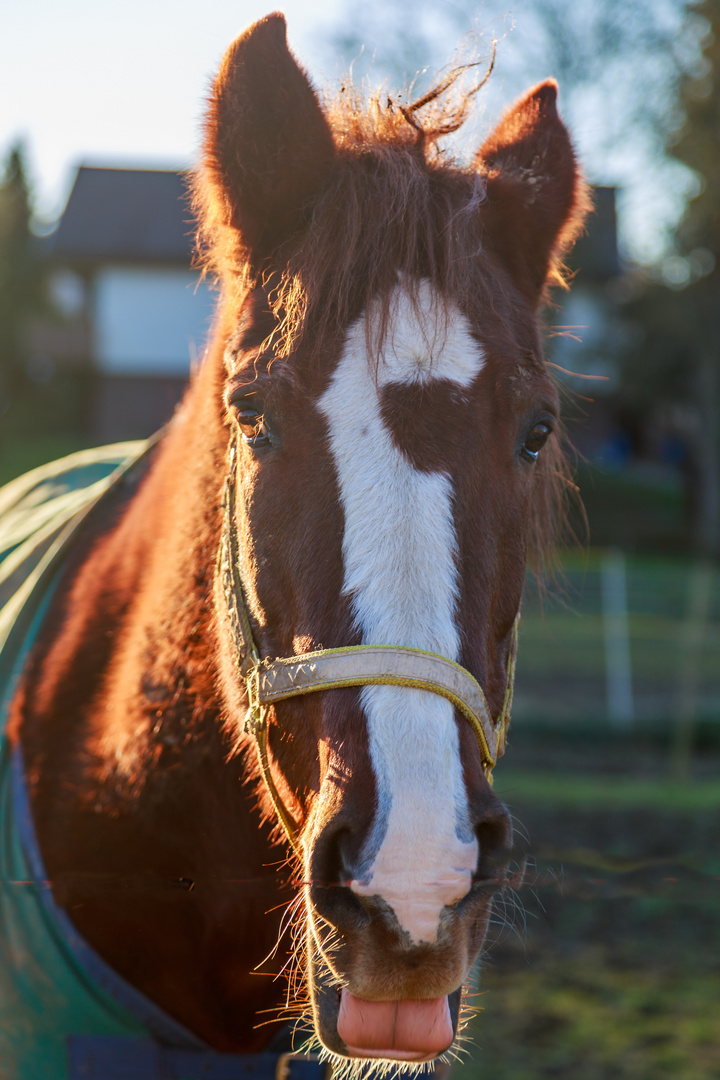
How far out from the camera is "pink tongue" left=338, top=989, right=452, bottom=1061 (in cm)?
135

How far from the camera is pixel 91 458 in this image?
373 cm

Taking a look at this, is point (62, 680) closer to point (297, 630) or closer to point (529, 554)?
point (297, 630)

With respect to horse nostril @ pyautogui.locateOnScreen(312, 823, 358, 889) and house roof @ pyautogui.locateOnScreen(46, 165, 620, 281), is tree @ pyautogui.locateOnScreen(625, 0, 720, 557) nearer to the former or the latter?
house roof @ pyautogui.locateOnScreen(46, 165, 620, 281)

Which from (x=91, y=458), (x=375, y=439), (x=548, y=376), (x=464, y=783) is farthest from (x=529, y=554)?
(x=91, y=458)

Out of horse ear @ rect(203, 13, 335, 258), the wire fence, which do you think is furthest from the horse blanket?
the wire fence

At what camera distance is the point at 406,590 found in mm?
1422

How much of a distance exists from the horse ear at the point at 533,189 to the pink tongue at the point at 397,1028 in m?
1.45

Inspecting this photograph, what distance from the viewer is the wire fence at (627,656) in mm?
8750

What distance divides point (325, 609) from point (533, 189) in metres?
1.15

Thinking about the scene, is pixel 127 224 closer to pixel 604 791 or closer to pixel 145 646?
pixel 604 791

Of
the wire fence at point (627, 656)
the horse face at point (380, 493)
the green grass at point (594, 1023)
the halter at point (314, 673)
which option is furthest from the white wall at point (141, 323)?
the halter at point (314, 673)

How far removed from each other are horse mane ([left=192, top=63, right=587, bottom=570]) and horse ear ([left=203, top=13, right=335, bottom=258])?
47 millimetres

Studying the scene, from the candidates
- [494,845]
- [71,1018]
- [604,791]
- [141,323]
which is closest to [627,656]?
[604,791]

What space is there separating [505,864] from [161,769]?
33.4 inches
